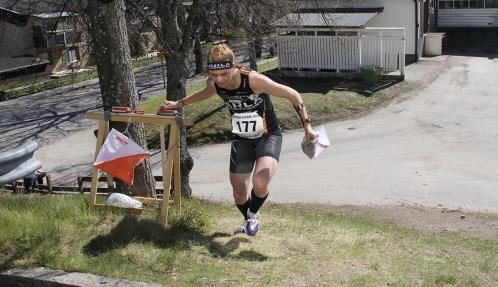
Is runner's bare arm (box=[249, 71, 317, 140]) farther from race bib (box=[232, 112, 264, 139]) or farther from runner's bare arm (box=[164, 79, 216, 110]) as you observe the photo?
runner's bare arm (box=[164, 79, 216, 110])

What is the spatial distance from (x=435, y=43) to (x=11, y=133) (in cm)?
2059

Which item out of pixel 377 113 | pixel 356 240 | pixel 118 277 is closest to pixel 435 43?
pixel 377 113

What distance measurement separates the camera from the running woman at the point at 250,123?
17.4 feet

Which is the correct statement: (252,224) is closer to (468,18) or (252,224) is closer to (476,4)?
(468,18)

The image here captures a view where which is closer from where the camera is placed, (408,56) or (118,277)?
(118,277)

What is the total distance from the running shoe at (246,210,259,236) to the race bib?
0.72 m

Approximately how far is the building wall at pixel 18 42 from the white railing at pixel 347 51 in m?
15.0

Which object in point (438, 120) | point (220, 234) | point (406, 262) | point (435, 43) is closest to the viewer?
point (406, 262)

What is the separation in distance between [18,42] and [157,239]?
31080 millimetres

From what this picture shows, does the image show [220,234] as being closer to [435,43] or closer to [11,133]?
[11,133]

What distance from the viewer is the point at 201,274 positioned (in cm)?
441

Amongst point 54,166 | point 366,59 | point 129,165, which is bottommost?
point 54,166

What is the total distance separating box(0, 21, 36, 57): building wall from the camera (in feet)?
107

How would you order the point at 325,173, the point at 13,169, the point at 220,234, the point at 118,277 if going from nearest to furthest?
the point at 118,277
the point at 220,234
the point at 13,169
the point at 325,173
